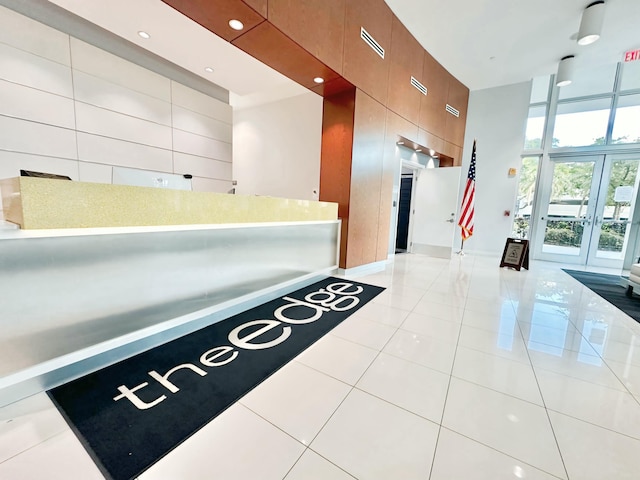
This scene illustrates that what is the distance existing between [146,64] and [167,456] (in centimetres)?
541

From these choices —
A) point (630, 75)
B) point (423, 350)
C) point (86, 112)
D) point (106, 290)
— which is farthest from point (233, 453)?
point (630, 75)

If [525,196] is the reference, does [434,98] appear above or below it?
above

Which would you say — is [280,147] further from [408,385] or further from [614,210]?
[614,210]

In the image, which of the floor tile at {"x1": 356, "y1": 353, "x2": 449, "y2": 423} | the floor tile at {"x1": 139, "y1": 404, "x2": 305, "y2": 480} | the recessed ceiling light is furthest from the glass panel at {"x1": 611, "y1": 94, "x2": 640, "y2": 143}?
the floor tile at {"x1": 139, "y1": 404, "x2": 305, "y2": 480}

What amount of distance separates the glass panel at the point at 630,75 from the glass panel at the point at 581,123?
0.37 metres

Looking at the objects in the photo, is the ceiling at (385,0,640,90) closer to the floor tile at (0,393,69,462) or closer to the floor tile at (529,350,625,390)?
the floor tile at (529,350,625,390)

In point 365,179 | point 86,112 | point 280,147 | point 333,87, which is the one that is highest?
point 333,87

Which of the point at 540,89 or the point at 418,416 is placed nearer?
the point at 418,416

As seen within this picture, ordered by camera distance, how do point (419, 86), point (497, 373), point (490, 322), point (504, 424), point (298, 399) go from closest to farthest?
point (504, 424)
point (298, 399)
point (497, 373)
point (490, 322)
point (419, 86)

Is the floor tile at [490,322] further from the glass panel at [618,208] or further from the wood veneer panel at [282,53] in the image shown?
the glass panel at [618,208]

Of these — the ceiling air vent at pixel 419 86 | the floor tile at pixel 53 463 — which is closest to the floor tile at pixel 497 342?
the floor tile at pixel 53 463

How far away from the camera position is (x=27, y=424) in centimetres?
133

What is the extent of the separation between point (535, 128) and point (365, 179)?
217 inches

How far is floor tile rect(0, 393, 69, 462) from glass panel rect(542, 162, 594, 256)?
29.5ft
